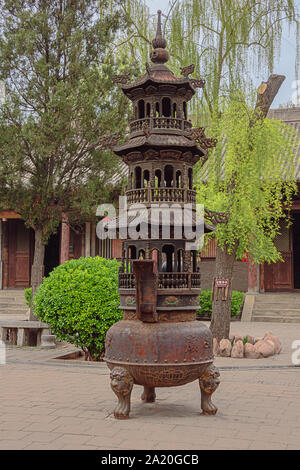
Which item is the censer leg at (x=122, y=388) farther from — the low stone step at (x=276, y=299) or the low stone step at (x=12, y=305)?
the low stone step at (x=12, y=305)

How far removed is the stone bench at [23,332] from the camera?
11.3m

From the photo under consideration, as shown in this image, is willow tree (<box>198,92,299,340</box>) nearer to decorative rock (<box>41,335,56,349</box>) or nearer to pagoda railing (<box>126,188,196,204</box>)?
decorative rock (<box>41,335,56,349</box>)

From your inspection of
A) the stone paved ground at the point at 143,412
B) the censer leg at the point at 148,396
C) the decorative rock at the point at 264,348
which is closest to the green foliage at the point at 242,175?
the decorative rock at the point at 264,348

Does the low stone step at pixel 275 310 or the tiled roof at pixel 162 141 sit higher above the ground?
the tiled roof at pixel 162 141

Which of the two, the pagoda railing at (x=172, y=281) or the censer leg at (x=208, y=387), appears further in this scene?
the pagoda railing at (x=172, y=281)

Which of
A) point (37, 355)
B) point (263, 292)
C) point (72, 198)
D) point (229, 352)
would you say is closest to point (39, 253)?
point (72, 198)

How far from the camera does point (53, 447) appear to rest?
4.66 meters

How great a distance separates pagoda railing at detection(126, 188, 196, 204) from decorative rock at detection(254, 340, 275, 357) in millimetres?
4430

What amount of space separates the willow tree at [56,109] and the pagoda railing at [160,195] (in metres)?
5.03

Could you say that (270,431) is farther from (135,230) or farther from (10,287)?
(10,287)

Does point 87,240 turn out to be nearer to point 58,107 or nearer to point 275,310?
point 275,310

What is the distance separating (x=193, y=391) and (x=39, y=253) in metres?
5.82

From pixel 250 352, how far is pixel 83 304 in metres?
3.06

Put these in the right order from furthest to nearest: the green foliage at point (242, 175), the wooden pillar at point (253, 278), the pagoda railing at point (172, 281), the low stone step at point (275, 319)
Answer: the wooden pillar at point (253, 278) → the low stone step at point (275, 319) → the green foliage at point (242, 175) → the pagoda railing at point (172, 281)
